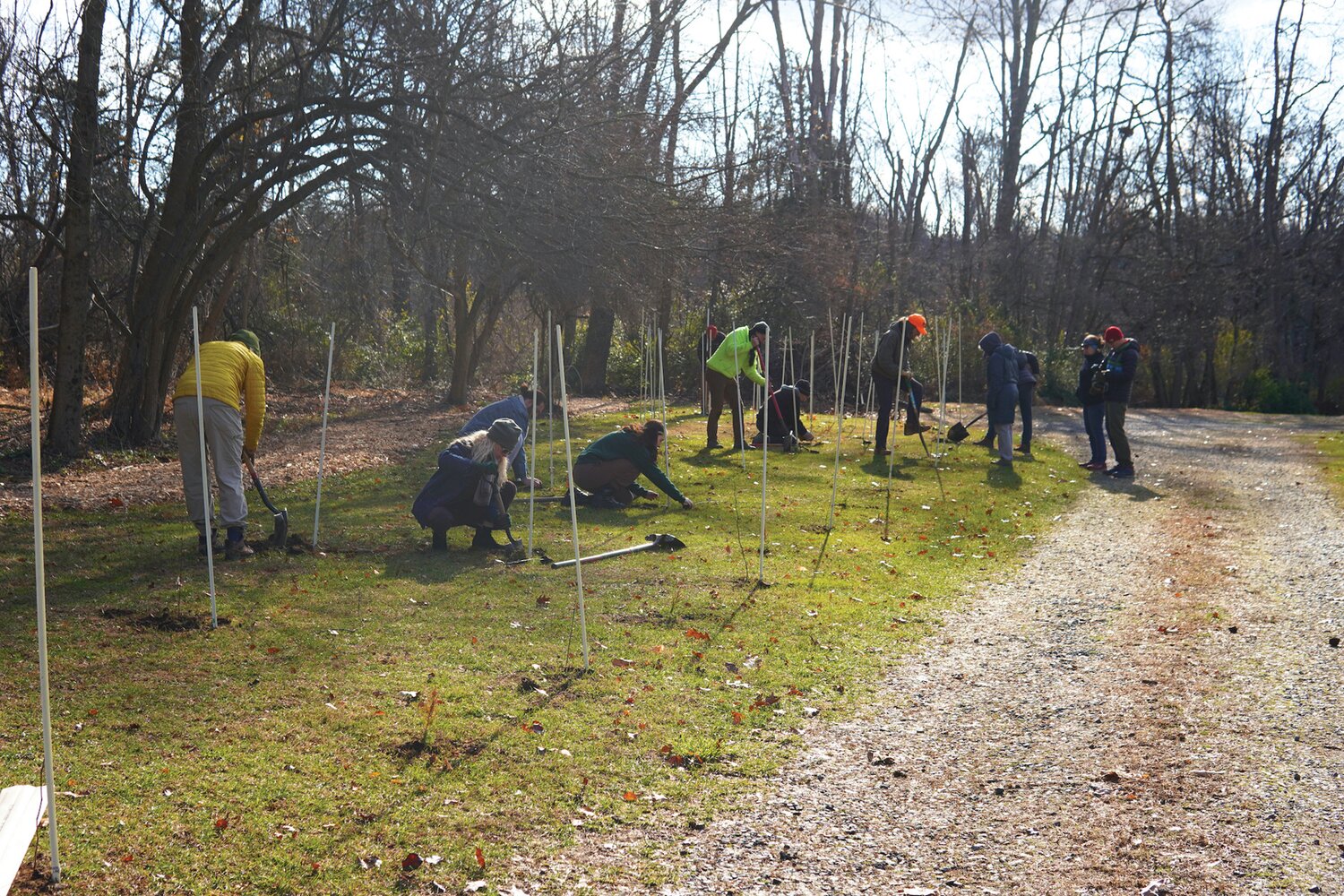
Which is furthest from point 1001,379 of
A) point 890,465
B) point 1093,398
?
point 890,465

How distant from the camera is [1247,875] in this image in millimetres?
4176

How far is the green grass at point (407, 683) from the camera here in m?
4.35

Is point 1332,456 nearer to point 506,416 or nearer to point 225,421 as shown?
point 506,416

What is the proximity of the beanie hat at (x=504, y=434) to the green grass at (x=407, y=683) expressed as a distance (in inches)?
39.3

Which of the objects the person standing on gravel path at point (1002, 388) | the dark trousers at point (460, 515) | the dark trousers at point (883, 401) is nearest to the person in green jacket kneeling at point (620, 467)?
the dark trousers at point (460, 515)

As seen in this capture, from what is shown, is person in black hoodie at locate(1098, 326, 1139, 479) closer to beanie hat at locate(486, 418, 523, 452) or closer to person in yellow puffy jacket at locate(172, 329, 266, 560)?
beanie hat at locate(486, 418, 523, 452)

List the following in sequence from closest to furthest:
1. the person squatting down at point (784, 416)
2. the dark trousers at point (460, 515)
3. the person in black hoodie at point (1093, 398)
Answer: the dark trousers at point (460, 515)
the person in black hoodie at point (1093, 398)
the person squatting down at point (784, 416)

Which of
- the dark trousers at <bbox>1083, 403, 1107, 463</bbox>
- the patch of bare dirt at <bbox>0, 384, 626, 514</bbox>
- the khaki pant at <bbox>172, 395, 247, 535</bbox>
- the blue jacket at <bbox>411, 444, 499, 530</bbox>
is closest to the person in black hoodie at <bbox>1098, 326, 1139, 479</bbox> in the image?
the dark trousers at <bbox>1083, 403, 1107, 463</bbox>

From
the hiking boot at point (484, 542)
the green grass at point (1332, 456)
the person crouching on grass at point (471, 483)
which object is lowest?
the hiking boot at point (484, 542)

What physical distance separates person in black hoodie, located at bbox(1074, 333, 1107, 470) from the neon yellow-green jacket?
178 inches

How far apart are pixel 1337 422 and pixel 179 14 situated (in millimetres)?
23355

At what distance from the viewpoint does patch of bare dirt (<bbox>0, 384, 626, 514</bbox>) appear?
1209cm

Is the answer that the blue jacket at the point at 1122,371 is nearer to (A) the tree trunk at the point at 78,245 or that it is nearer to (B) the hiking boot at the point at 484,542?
(B) the hiking boot at the point at 484,542

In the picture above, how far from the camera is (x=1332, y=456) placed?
1812cm
